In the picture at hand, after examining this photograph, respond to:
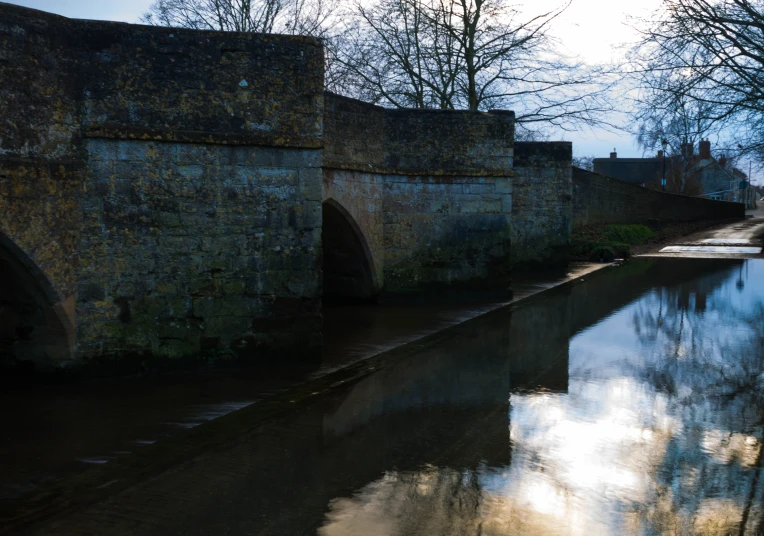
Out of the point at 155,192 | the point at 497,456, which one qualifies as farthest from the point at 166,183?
the point at 497,456

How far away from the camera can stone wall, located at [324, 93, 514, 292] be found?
40.0ft

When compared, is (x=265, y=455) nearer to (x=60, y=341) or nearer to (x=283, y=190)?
(x=60, y=341)

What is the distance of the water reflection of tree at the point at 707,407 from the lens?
404 cm

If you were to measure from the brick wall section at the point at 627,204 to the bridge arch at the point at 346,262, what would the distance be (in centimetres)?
1545

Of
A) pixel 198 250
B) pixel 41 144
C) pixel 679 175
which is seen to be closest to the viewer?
pixel 41 144

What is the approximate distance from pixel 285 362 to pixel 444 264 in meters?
5.93

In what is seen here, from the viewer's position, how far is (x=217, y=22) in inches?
966

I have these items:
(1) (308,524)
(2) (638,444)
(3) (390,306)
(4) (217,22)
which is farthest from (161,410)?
(4) (217,22)

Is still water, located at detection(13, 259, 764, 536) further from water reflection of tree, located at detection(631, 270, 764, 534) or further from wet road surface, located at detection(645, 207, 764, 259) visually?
wet road surface, located at detection(645, 207, 764, 259)

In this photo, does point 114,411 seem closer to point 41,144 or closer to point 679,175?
point 41,144

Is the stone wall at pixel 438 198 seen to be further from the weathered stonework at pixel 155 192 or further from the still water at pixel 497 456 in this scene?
the weathered stonework at pixel 155 192

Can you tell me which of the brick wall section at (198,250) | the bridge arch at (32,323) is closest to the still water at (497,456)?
the brick wall section at (198,250)

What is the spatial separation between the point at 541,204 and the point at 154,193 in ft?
42.7

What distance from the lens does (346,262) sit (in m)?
12.2
